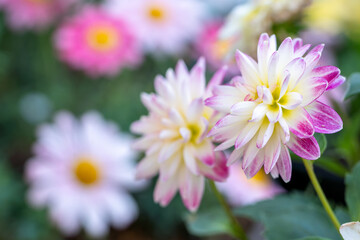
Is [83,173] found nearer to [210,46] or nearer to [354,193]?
[210,46]

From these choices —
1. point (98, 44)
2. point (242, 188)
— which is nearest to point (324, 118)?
point (242, 188)

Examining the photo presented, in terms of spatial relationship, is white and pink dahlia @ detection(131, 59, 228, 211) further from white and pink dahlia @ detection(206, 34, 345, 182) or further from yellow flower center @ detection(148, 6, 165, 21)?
yellow flower center @ detection(148, 6, 165, 21)

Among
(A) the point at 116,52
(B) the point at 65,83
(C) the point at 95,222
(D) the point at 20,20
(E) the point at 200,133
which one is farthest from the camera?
(B) the point at 65,83

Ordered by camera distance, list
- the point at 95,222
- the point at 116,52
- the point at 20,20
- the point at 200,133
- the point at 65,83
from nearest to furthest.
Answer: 1. the point at 200,133
2. the point at 95,222
3. the point at 116,52
4. the point at 20,20
5. the point at 65,83

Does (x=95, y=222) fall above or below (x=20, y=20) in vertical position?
below

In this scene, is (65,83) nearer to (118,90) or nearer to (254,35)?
A: (118,90)

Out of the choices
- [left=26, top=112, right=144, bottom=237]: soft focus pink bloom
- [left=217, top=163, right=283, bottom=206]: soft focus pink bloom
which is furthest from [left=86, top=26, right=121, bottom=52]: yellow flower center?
[left=217, top=163, right=283, bottom=206]: soft focus pink bloom

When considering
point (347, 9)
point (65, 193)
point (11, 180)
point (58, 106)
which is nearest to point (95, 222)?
point (65, 193)

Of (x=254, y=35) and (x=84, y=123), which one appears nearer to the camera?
(x=254, y=35)
